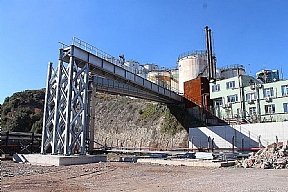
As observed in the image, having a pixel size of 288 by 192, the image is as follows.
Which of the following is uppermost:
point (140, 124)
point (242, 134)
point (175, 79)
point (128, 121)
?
point (175, 79)

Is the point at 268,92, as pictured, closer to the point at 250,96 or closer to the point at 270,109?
the point at 270,109

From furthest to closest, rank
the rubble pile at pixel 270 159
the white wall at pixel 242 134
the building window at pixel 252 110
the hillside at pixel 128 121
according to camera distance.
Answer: the hillside at pixel 128 121 → the building window at pixel 252 110 → the white wall at pixel 242 134 → the rubble pile at pixel 270 159

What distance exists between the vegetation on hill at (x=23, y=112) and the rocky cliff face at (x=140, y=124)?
14138 mm

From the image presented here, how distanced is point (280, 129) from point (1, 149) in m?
30.8

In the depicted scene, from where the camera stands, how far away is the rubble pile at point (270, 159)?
17.1m

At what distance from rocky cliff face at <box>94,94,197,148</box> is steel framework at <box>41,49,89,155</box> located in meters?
20.7

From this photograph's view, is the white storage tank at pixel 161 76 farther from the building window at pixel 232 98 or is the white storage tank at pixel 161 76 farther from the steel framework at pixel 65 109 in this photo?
the steel framework at pixel 65 109

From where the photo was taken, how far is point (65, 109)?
23.8 metres

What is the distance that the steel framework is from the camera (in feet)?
75.8

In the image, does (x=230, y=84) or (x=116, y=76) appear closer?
(x=116, y=76)

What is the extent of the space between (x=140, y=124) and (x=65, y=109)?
1058 inches

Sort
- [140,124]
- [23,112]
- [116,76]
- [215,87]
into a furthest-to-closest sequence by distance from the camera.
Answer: [23,112], [140,124], [215,87], [116,76]

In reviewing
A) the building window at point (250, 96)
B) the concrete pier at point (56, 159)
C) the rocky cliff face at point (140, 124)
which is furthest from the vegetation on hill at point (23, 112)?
→ the building window at point (250, 96)

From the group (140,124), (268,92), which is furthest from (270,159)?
(140,124)
